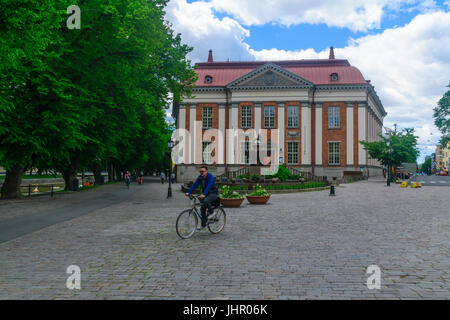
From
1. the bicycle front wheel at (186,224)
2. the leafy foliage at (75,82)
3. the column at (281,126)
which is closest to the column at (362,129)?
the column at (281,126)

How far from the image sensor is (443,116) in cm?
5941

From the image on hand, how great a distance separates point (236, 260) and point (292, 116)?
49.7 meters

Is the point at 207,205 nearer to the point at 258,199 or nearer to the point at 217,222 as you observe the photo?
the point at 217,222

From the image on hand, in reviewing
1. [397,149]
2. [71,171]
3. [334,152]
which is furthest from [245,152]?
[71,171]

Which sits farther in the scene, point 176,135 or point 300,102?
point 176,135

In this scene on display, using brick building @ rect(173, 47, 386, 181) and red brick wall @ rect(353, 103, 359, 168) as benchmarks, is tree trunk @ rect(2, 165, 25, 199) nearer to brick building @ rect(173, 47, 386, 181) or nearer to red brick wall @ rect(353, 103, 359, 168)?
brick building @ rect(173, 47, 386, 181)

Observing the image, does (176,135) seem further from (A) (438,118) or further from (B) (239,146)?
(A) (438,118)

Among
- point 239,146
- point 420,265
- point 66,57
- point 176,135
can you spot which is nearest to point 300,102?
point 239,146

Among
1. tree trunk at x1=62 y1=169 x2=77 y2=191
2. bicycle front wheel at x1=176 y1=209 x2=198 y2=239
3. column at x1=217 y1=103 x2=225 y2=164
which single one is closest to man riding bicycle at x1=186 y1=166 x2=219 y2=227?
bicycle front wheel at x1=176 y1=209 x2=198 y2=239

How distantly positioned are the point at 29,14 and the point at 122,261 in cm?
908

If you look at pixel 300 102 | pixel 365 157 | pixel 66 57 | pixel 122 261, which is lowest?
pixel 122 261

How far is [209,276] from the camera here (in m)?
6.15

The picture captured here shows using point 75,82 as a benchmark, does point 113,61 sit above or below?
above

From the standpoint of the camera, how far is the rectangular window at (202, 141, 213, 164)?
5599cm
